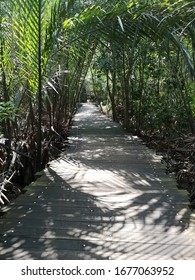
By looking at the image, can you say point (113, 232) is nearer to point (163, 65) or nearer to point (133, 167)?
point (133, 167)

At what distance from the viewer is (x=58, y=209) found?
113 inches

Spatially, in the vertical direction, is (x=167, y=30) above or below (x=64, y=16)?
below

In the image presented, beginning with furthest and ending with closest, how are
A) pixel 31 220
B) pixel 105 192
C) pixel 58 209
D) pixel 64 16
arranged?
pixel 64 16, pixel 105 192, pixel 58 209, pixel 31 220

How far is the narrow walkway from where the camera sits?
2.13 m

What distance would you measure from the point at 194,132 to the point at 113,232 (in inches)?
120

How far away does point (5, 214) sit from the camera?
2732 mm

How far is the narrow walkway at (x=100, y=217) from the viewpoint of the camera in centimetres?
213

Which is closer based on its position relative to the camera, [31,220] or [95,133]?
[31,220]

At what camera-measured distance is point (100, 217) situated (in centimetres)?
271

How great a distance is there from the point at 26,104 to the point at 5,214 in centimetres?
357

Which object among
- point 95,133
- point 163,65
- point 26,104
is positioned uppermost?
point 163,65

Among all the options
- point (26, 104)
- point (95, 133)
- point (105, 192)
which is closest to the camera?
point (105, 192)

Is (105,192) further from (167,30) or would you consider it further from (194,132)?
(194,132)

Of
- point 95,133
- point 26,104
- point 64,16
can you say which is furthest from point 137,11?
point 95,133
